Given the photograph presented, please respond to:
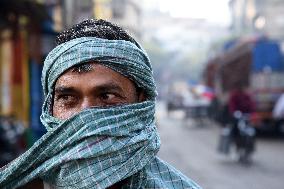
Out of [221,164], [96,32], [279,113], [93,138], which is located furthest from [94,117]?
[279,113]

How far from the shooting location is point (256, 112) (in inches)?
504

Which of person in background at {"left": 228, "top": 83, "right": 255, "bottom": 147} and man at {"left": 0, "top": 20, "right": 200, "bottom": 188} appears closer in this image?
man at {"left": 0, "top": 20, "right": 200, "bottom": 188}

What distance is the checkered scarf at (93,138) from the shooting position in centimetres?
130

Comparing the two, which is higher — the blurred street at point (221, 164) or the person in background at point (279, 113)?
the person in background at point (279, 113)

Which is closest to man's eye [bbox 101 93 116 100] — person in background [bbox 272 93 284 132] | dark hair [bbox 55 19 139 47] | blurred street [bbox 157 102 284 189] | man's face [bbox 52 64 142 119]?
man's face [bbox 52 64 142 119]

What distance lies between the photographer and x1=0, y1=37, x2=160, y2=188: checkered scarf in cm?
130

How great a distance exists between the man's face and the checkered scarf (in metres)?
0.02

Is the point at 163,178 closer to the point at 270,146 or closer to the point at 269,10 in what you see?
the point at 270,146

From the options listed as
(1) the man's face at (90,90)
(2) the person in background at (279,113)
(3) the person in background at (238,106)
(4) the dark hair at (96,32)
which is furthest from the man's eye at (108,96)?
(2) the person in background at (279,113)

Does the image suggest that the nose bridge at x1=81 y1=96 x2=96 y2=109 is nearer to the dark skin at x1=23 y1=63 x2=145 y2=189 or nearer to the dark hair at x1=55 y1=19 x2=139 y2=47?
the dark skin at x1=23 y1=63 x2=145 y2=189

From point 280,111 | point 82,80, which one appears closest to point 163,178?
point 82,80

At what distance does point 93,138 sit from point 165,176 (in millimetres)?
358

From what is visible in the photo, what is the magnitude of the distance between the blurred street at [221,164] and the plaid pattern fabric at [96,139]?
19.5 ft

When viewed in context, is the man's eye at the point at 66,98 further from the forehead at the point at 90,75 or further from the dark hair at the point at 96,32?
the dark hair at the point at 96,32
